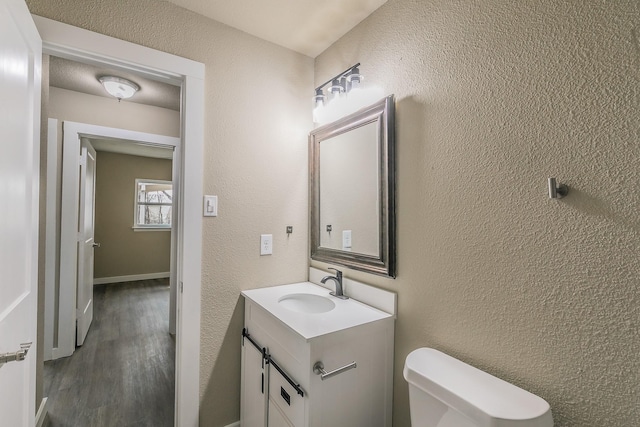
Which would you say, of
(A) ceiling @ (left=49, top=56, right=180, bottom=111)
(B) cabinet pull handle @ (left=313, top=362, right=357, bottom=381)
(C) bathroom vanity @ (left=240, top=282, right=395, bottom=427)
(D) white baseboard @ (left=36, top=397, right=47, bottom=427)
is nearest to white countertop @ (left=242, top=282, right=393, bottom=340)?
(C) bathroom vanity @ (left=240, top=282, right=395, bottom=427)

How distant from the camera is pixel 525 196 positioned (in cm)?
94

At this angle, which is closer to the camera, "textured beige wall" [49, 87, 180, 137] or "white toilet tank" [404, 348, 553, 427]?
"white toilet tank" [404, 348, 553, 427]

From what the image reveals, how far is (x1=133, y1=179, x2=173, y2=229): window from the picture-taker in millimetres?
5301

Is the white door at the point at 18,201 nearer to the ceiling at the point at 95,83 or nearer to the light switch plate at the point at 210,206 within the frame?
the light switch plate at the point at 210,206

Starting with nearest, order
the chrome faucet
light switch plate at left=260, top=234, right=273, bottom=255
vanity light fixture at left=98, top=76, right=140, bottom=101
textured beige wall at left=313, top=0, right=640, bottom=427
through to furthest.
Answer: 1. textured beige wall at left=313, top=0, right=640, bottom=427
2. the chrome faucet
3. light switch plate at left=260, top=234, right=273, bottom=255
4. vanity light fixture at left=98, top=76, right=140, bottom=101

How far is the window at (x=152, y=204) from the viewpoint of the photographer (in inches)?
209

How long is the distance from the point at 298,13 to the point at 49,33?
1.13m

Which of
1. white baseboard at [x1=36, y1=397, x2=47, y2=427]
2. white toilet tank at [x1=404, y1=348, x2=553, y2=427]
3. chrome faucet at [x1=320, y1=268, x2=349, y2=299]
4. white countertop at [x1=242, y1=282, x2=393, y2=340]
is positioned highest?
chrome faucet at [x1=320, y1=268, x2=349, y2=299]

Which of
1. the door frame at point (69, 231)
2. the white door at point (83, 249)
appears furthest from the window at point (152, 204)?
the door frame at point (69, 231)

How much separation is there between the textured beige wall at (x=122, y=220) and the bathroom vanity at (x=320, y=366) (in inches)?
187

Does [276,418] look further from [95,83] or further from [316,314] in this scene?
[95,83]

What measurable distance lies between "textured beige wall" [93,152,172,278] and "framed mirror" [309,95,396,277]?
182 inches

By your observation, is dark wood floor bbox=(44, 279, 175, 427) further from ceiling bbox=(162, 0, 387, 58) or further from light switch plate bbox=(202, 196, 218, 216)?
ceiling bbox=(162, 0, 387, 58)

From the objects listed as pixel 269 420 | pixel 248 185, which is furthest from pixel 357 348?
pixel 248 185
